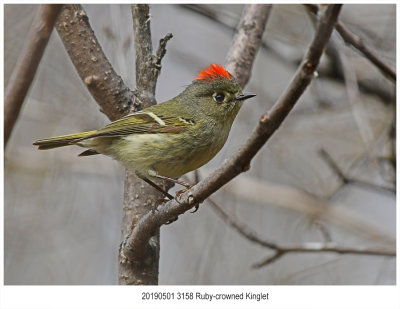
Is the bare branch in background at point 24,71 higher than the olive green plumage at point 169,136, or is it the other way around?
the olive green plumage at point 169,136

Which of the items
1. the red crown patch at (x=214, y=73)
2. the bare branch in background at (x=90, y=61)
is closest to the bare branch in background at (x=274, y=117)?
the bare branch in background at (x=90, y=61)

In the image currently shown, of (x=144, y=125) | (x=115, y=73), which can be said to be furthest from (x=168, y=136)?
(x=115, y=73)

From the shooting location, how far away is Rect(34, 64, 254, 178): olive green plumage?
8.43ft

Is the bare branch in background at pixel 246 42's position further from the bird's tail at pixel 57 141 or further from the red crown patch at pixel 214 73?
the bird's tail at pixel 57 141

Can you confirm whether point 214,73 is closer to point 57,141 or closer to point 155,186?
point 155,186

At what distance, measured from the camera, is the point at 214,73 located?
2.89 metres

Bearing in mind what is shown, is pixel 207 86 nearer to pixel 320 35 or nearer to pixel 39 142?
pixel 39 142

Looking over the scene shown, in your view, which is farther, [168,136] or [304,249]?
[168,136]

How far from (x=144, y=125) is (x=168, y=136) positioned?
0.17 meters

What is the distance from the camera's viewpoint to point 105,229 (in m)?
4.15

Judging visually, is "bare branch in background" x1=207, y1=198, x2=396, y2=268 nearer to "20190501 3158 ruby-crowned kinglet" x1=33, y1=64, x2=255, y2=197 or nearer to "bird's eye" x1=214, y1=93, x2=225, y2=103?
"20190501 3158 ruby-crowned kinglet" x1=33, y1=64, x2=255, y2=197

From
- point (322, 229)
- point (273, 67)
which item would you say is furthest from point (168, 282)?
point (273, 67)

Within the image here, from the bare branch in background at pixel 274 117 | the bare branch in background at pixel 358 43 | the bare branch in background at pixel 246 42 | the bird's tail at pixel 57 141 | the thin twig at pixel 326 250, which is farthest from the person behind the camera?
the bare branch in background at pixel 246 42

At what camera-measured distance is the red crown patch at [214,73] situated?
286cm
